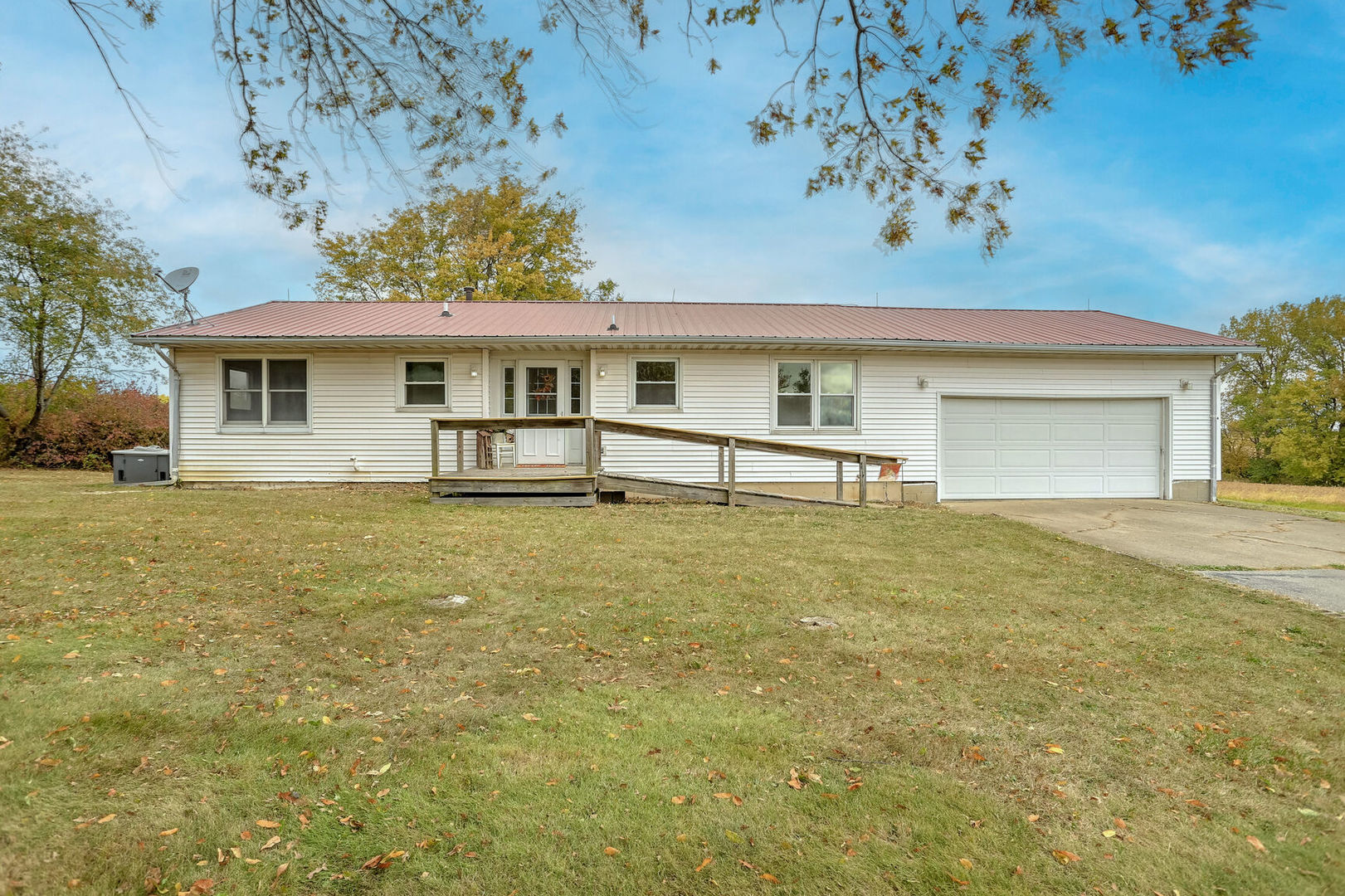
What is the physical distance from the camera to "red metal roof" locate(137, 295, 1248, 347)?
11844 millimetres

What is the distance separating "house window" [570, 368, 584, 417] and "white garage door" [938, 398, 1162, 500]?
7.07 metres

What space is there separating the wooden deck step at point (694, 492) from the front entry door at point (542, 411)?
238 cm

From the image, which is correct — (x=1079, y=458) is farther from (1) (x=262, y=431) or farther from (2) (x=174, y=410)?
(2) (x=174, y=410)

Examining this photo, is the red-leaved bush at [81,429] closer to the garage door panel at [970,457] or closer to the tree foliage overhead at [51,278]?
the tree foliage overhead at [51,278]

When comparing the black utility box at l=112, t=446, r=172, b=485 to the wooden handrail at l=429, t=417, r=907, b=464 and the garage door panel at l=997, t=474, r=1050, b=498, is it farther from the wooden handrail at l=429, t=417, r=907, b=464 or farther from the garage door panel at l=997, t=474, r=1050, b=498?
the garage door panel at l=997, t=474, r=1050, b=498

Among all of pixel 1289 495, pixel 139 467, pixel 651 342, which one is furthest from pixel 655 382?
pixel 1289 495

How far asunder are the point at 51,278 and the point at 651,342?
57.0 ft

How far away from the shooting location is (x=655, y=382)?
40.5 ft

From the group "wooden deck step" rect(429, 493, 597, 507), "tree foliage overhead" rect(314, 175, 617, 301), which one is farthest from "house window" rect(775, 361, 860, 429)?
"tree foliage overhead" rect(314, 175, 617, 301)

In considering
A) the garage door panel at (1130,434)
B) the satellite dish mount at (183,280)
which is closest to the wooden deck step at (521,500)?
the satellite dish mount at (183,280)

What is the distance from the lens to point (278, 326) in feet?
40.4

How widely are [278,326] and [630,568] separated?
10.0 metres

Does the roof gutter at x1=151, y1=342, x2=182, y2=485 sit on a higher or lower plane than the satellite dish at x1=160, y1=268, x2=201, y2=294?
lower

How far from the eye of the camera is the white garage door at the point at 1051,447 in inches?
500
